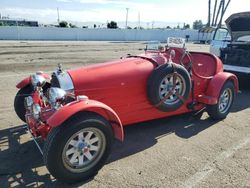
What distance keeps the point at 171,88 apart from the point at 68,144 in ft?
6.99

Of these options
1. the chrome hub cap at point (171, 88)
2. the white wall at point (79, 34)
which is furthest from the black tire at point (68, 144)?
the white wall at point (79, 34)

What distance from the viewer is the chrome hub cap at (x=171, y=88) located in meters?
4.72

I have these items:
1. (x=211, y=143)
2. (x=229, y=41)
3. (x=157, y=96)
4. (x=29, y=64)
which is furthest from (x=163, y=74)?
(x=29, y=64)

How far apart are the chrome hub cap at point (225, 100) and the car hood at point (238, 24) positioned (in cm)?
380

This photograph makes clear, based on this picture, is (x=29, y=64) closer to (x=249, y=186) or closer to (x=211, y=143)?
(x=211, y=143)

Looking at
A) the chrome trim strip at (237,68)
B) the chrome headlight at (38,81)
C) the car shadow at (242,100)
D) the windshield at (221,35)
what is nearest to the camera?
the chrome headlight at (38,81)

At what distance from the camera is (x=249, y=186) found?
140 inches

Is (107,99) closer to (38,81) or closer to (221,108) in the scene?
(38,81)

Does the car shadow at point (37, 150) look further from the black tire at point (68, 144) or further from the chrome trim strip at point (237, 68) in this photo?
the chrome trim strip at point (237, 68)

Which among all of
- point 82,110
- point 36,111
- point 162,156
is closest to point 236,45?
point 162,156

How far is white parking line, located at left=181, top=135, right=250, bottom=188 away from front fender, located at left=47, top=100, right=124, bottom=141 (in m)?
1.05

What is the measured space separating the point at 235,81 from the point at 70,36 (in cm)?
2773

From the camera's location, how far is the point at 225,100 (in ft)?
19.3

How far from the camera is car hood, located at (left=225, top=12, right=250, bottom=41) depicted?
8.74 meters
